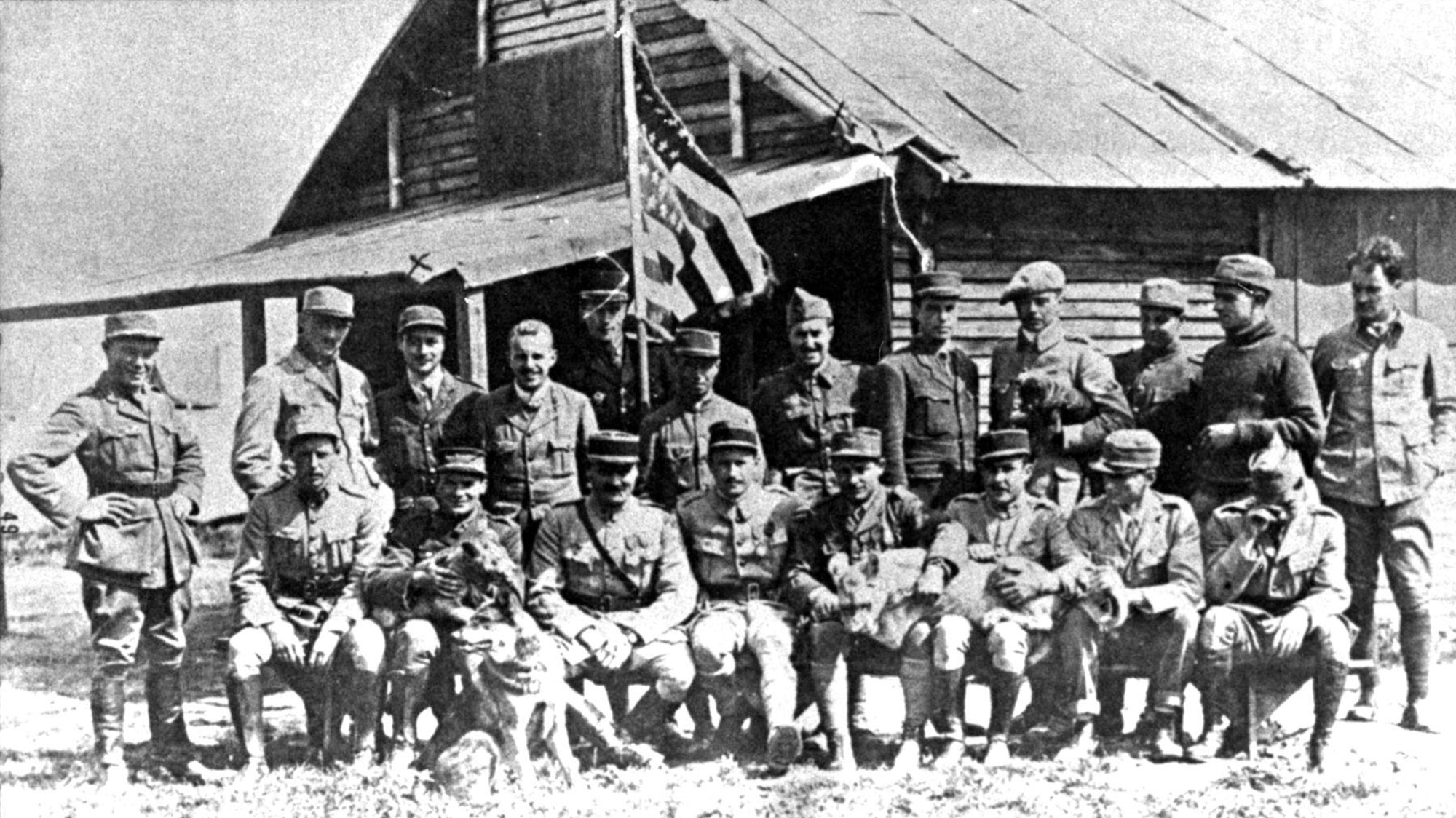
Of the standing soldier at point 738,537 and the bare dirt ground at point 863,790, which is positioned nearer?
the bare dirt ground at point 863,790

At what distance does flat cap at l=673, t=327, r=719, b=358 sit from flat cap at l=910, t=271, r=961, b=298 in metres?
0.98

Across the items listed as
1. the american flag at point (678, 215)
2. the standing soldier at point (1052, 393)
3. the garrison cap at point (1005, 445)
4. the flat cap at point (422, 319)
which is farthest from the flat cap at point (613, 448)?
the standing soldier at point (1052, 393)

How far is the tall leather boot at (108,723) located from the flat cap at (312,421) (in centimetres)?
118

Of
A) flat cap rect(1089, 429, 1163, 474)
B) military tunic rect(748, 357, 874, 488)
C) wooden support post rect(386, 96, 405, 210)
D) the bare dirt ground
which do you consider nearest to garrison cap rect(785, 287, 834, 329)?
military tunic rect(748, 357, 874, 488)

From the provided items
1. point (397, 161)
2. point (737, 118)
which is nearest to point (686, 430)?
point (737, 118)

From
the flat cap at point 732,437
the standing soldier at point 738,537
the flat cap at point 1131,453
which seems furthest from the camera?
the flat cap at point 732,437

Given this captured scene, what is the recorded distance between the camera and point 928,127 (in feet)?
29.2

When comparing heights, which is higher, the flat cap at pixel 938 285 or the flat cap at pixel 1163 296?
the flat cap at pixel 938 285

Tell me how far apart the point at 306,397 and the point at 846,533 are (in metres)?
2.33

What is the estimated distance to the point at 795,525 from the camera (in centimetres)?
602

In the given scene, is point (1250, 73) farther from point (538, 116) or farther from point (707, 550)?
point (707, 550)

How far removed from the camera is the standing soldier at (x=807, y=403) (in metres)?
6.77

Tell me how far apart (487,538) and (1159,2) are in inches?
315

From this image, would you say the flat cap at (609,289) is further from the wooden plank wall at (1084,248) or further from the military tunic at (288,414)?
the wooden plank wall at (1084,248)
